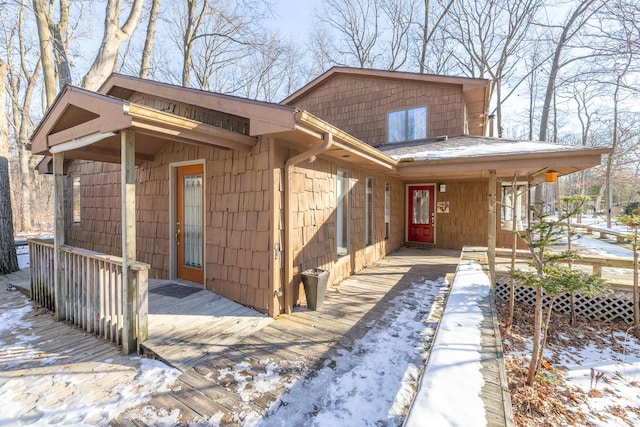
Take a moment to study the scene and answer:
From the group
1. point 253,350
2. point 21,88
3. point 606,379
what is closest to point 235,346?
point 253,350

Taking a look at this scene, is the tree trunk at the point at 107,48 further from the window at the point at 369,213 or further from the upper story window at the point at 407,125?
the upper story window at the point at 407,125

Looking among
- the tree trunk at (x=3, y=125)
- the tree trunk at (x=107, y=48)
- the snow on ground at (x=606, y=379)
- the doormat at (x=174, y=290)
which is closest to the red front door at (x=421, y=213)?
the snow on ground at (x=606, y=379)

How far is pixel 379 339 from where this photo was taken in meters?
3.46

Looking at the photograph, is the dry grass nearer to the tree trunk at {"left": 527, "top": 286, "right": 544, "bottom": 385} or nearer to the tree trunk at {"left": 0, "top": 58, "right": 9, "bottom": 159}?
the tree trunk at {"left": 527, "top": 286, "right": 544, "bottom": 385}

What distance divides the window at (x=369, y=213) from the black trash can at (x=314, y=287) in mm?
2972

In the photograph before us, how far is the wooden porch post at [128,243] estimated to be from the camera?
3.04 metres

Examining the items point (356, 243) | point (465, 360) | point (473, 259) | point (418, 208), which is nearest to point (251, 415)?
point (465, 360)

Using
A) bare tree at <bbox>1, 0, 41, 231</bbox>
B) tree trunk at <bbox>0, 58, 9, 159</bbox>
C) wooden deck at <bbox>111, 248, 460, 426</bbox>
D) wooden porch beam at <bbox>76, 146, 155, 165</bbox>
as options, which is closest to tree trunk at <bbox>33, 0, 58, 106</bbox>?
tree trunk at <bbox>0, 58, 9, 159</bbox>

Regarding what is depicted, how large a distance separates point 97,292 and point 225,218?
172 centimetres

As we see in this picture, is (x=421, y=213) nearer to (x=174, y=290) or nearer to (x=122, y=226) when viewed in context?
(x=174, y=290)

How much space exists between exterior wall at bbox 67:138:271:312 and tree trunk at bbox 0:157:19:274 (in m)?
3.38

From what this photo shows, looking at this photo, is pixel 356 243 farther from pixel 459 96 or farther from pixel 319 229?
pixel 459 96

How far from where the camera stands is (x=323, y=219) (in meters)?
5.16

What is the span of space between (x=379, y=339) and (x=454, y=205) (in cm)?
741
